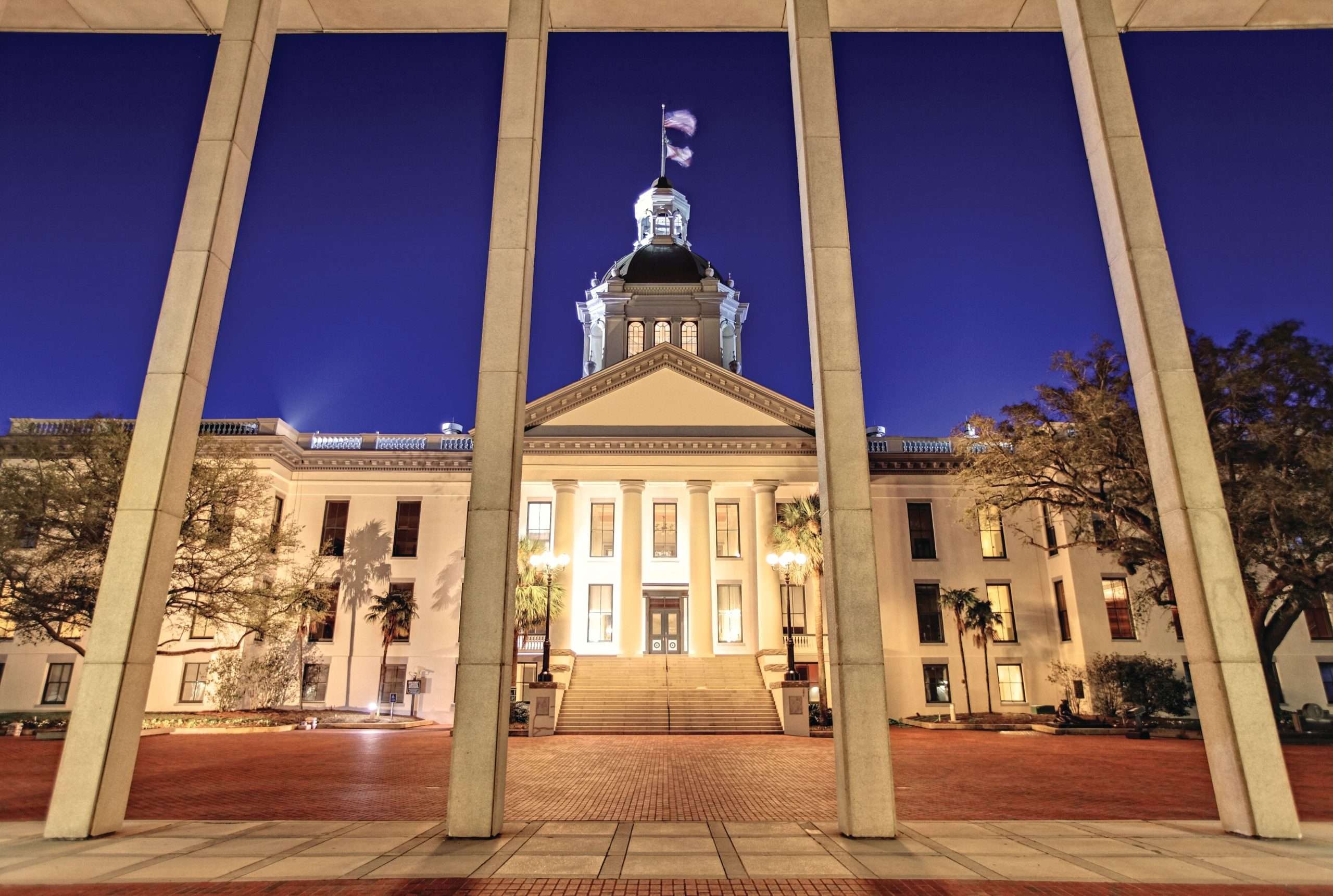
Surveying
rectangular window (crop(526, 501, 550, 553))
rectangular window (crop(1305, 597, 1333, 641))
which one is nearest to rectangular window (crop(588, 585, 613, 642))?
rectangular window (crop(526, 501, 550, 553))

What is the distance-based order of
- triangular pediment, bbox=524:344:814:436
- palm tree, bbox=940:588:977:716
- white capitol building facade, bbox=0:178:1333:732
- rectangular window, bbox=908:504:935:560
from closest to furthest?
white capitol building facade, bbox=0:178:1333:732, palm tree, bbox=940:588:977:716, triangular pediment, bbox=524:344:814:436, rectangular window, bbox=908:504:935:560

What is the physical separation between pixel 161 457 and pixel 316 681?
2917 cm

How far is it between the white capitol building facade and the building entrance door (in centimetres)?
8

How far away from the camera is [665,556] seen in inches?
1464

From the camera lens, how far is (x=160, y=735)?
24.6m

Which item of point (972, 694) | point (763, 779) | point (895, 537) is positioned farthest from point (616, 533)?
point (763, 779)

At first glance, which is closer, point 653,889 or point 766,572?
point 653,889

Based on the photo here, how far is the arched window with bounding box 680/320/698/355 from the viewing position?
1829 inches

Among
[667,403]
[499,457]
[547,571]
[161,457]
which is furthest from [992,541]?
[161,457]

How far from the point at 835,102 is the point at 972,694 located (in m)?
31.5

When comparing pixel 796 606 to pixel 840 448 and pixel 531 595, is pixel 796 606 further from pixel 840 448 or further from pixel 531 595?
pixel 840 448

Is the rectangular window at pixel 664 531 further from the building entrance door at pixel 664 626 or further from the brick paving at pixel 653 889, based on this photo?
the brick paving at pixel 653 889

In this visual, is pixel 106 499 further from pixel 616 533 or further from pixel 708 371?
pixel 708 371

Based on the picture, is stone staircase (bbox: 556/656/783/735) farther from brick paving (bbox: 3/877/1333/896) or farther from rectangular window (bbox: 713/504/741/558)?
brick paving (bbox: 3/877/1333/896)
